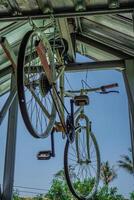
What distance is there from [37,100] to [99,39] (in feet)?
6.58

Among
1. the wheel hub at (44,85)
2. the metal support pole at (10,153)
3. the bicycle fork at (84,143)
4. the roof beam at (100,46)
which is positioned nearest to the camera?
the wheel hub at (44,85)

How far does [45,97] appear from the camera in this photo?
217cm

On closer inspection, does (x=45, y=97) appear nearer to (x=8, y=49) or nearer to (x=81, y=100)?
(x=8, y=49)

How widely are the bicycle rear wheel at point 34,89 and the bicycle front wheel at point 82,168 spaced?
86 cm

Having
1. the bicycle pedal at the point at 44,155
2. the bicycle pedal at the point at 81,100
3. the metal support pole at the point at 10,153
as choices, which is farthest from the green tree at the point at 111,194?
the bicycle pedal at the point at 44,155

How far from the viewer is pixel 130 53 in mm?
3814

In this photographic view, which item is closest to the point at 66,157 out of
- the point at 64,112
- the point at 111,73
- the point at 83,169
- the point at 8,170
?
the point at 83,169

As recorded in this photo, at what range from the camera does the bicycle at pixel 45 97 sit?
181cm

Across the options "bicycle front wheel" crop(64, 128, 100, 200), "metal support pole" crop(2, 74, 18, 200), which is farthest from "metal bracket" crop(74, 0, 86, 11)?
"metal support pole" crop(2, 74, 18, 200)

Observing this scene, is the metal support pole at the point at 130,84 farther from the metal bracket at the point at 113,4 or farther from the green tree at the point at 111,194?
the green tree at the point at 111,194

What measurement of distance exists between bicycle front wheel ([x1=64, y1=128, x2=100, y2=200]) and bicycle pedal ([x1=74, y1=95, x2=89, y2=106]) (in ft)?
0.99

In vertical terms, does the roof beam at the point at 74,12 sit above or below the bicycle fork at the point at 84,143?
above

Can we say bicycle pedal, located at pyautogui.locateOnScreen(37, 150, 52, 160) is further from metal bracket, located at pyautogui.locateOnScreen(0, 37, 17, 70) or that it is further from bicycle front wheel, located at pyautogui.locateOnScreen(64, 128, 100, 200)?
metal bracket, located at pyautogui.locateOnScreen(0, 37, 17, 70)

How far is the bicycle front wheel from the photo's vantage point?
3.06 m
